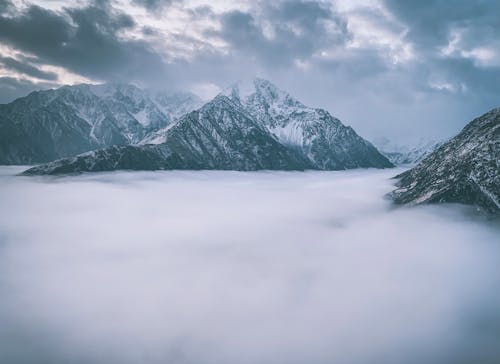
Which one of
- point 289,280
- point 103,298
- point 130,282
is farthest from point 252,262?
point 103,298

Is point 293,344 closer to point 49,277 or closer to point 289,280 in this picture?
point 289,280

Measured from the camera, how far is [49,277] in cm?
18062

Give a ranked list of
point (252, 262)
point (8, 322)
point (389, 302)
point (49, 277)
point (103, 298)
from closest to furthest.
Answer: point (8, 322), point (389, 302), point (103, 298), point (49, 277), point (252, 262)

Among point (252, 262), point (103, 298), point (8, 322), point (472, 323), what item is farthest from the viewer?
point (252, 262)

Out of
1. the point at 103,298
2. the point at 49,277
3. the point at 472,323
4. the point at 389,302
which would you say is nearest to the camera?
the point at 472,323

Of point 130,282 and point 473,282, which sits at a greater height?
point 473,282

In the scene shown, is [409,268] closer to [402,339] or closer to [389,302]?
[389,302]

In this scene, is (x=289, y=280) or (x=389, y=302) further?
(x=289, y=280)

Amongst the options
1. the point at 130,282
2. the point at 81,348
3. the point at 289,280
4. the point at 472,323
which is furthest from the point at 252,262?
the point at 472,323

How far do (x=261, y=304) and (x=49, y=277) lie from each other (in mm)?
111722

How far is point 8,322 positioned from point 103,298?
3682 centimetres

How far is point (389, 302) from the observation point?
14975 centimetres

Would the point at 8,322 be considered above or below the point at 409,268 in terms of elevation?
below

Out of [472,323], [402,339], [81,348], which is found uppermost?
[472,323]
